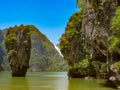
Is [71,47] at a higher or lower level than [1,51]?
lower

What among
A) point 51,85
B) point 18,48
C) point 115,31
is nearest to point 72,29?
point 18,48

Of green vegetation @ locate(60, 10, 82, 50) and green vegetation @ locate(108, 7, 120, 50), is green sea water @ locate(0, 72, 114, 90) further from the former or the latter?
green vegetation @ locate(60, 10, 82, 50)

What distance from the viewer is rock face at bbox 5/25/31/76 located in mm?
57656

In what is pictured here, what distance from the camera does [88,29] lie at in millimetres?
27375

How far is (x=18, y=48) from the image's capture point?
58344 millimetres

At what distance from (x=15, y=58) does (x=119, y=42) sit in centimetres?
3838

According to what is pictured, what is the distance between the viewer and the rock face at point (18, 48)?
5766cm

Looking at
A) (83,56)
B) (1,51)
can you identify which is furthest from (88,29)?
(1,51)

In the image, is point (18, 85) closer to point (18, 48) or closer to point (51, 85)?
point (51, 85)

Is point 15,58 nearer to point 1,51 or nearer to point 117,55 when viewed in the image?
point 117,55

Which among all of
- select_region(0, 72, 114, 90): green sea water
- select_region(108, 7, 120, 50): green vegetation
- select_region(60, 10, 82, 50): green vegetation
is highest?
select_region(60, 10, 82, 50): green vegetation

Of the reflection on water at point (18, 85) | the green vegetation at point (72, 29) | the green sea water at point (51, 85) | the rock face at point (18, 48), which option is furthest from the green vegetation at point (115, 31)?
the rock face at point (18, 48)

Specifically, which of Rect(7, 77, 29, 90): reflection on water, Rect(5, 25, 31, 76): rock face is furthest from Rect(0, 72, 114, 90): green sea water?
Rect(5, 25, 31, 76): rock face

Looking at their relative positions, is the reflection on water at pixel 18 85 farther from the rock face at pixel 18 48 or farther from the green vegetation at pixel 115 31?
the rock face at pixel 18 48
